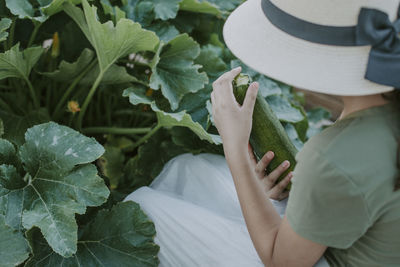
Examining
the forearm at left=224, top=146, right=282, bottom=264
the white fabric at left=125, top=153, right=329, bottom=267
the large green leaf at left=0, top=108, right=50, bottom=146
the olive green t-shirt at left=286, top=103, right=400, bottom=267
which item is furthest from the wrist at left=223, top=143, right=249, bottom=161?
the large green leaf at left=0, top=108, right=50, bottom=146

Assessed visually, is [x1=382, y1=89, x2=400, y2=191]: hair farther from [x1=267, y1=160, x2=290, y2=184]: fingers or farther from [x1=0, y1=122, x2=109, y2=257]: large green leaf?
[x1=0, y1=122, x2=109, y2=257]: large green leaf

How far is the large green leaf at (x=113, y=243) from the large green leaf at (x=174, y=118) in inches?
10.2

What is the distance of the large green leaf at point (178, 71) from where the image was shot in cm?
151

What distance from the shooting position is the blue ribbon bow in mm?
747

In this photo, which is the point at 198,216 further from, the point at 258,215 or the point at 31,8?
the point at 31,8

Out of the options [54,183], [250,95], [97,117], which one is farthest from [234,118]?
[97,117]

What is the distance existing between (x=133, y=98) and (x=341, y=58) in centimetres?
74

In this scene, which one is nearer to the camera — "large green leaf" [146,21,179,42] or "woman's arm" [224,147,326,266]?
"woman's arm" [224,147,326,266]

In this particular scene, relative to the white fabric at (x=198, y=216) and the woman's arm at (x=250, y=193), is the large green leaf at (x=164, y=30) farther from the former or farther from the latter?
the woman's arm at (x=250, y=193)

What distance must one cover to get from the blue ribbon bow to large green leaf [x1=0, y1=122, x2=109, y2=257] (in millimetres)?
732

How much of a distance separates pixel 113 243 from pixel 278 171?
48 cm

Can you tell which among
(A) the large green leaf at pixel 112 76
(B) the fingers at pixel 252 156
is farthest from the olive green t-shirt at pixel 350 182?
(A) the large green leaf at pixel 112 76

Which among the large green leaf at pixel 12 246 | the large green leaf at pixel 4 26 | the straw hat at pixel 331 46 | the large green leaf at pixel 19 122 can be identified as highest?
the straw hat at pixel 331 46

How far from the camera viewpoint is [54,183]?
1.24 metres
